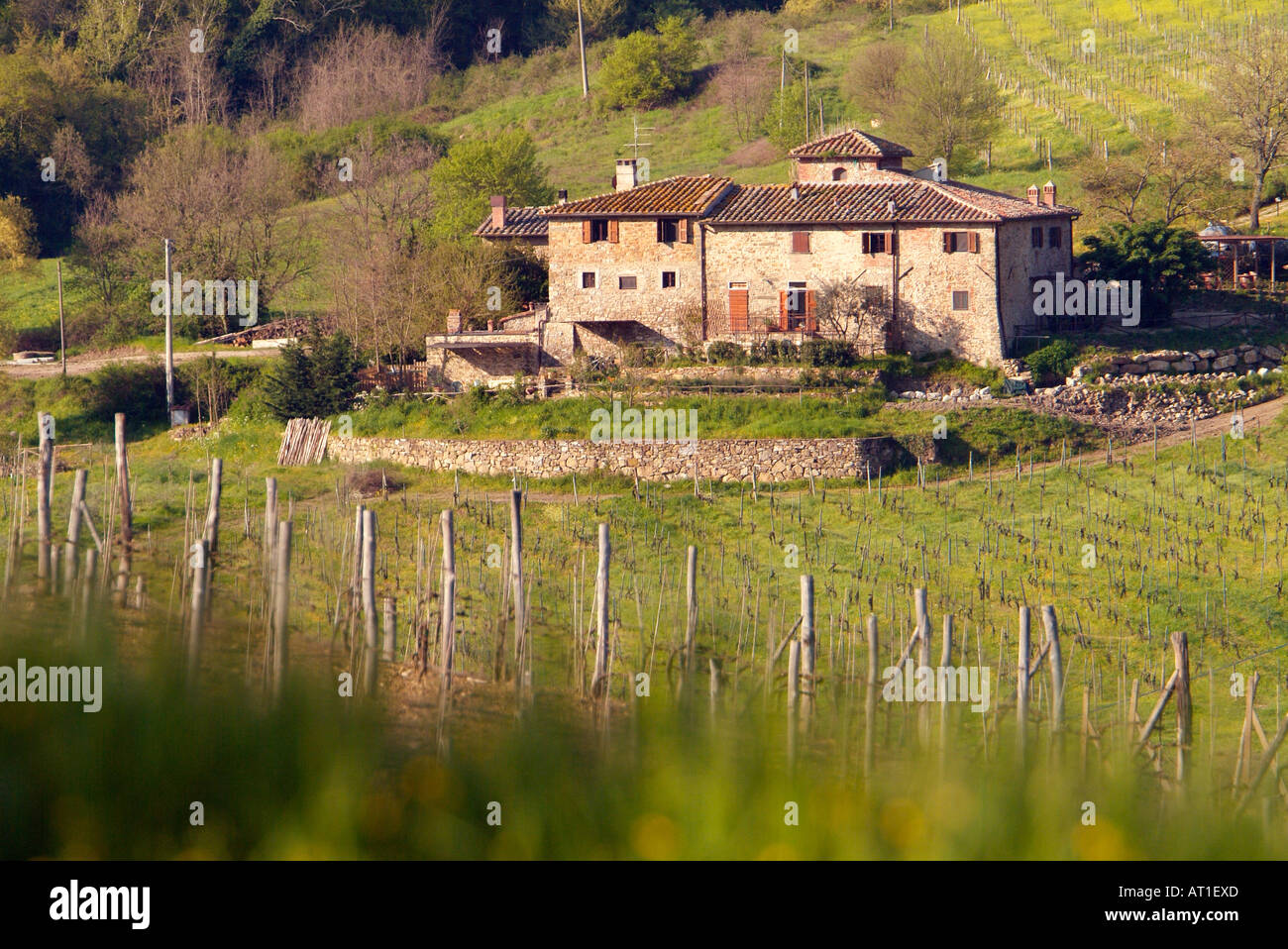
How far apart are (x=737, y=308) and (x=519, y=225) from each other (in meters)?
7.89

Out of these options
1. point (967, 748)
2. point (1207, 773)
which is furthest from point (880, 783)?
point (1207, 773)

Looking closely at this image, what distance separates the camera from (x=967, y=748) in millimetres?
5828

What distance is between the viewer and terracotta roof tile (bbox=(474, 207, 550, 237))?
146ft

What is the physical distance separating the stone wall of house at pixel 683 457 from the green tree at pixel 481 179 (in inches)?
659

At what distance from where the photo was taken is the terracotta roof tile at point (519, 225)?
4453 centimetres

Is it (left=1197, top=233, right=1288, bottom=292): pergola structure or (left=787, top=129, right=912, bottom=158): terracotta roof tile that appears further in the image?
(left=1197, top=233, right=1288, bottom=292): pergola structure

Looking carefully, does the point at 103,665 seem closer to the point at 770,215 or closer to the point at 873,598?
the point at 873,598

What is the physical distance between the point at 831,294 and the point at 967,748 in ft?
111

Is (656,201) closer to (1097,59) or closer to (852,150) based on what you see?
(852,150)

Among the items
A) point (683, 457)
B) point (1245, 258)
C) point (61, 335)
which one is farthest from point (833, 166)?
point (61, 335)

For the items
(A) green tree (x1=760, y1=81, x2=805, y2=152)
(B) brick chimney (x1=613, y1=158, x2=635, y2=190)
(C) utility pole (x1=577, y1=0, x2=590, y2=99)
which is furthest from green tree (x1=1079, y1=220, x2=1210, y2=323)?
(C) utility pole (x1=577, y1=0, x2=590, y2=99)

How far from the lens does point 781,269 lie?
131 feet

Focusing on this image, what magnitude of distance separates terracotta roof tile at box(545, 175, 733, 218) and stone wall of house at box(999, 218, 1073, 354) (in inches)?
282

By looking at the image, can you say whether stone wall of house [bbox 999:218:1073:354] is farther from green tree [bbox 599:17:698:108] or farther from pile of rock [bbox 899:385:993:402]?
green tree [bbox 599:17:698:108]
